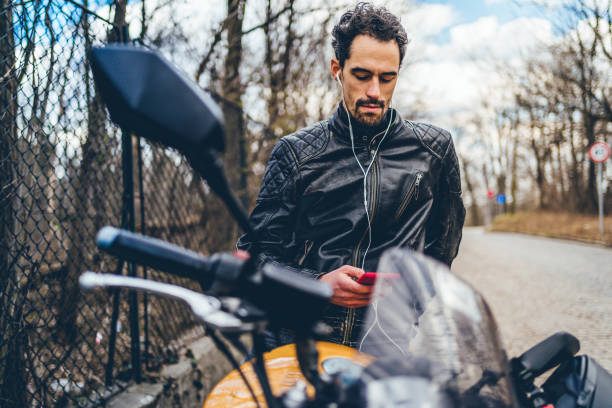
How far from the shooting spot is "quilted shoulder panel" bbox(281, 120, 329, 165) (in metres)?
1.74

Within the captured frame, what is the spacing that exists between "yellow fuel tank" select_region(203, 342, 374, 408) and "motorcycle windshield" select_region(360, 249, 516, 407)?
120 mm

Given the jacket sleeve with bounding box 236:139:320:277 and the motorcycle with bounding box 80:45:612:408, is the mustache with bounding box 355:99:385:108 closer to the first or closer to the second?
the jacket sleeve with bounding box 236:139:320:277

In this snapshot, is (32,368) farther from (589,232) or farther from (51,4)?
(589,232)

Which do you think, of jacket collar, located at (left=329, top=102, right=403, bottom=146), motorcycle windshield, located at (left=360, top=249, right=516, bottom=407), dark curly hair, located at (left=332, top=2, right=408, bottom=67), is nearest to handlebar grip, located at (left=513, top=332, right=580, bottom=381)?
motorcycle windshield, located at (left=360, top=249, right=516, bottom=407)

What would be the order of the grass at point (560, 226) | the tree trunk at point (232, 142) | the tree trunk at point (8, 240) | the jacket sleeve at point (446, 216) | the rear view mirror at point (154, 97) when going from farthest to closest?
the grass at point (560, 226)
the tree trunk at point (232, 142)
the tree trunk at point (8, 240)
the jacket sleeve at point (446, 216)
the rear view mirror at point (154, 97)

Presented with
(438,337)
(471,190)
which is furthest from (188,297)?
(471,190)

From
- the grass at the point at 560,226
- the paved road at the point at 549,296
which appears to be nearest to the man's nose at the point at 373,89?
the paved road at the point at 549,296

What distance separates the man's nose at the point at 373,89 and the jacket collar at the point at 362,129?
12 centimetres

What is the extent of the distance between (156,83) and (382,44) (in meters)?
1.16

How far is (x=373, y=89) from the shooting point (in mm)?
1631

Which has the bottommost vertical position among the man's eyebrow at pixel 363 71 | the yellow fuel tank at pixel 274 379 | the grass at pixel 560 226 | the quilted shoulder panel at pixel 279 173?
the grass at pixel 560 226

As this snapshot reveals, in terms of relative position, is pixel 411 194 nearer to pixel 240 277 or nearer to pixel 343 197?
pixel 343 197

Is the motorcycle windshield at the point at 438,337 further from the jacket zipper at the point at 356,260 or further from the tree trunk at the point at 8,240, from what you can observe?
the tree trunk at the point at 8,240

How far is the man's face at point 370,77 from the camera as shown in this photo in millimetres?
1622
